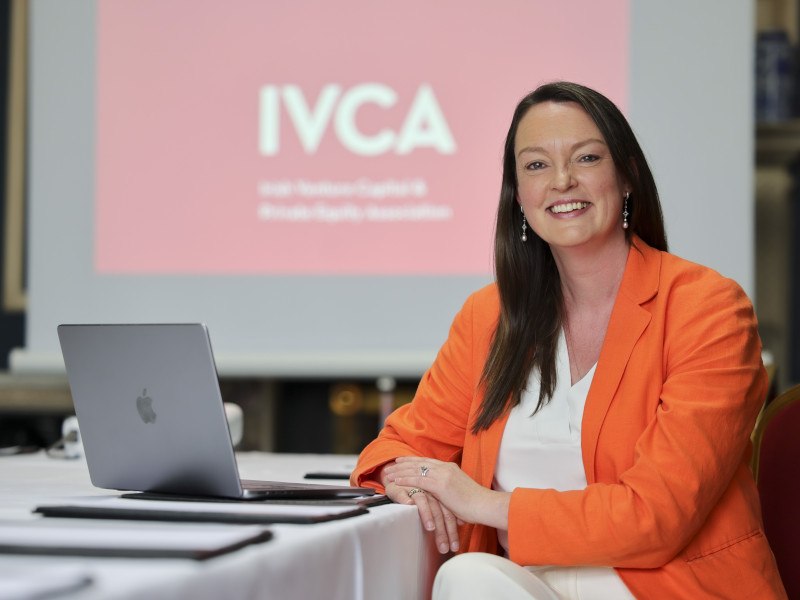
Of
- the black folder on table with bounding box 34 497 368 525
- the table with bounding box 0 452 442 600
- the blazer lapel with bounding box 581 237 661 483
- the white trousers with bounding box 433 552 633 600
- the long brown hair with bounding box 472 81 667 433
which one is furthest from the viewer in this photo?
the long brown hair with bounding box 472 81 667 433

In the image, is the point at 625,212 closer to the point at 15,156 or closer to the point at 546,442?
the point at 546,442

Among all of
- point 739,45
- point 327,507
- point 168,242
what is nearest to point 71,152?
point 168,242

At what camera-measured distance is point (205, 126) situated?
3.60 metres

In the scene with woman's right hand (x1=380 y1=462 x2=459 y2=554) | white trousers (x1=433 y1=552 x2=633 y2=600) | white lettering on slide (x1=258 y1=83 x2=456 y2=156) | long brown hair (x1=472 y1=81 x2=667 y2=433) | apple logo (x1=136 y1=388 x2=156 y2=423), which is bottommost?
white trousers (x1=433 y1=552 x2=633 y2=600)

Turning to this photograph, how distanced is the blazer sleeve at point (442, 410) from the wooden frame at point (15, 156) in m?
2.91

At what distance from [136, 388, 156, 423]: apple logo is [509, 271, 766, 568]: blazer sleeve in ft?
1.53

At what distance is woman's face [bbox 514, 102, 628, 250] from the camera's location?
1661 mm

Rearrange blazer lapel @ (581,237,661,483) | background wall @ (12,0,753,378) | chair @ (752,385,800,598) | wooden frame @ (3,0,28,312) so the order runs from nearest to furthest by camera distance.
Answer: blazer lapel @ (581,237,661,483) → chair @ (752,385,800,598) → background wall @ (12,0,753,378) → wooden frame @ (3,0,28,312)

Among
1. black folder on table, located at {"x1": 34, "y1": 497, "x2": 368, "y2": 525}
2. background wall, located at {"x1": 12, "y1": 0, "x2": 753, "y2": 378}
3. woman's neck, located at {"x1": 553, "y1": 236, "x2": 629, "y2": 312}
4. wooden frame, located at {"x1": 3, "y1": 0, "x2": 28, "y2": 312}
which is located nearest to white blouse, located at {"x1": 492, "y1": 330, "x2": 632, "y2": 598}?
woman's neck, located at {"x1": 553, "y1": 236, "x2": 629, "y2": 312}

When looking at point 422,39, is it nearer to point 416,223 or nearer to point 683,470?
point 416,223

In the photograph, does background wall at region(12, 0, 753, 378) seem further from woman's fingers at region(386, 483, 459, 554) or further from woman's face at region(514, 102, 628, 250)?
woman's fingers at region(386, 483, 459, 554)

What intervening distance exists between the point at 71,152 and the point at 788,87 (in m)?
2.45

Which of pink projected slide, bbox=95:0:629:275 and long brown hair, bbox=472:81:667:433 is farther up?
pink projected slide, bbox=95:0:629:275

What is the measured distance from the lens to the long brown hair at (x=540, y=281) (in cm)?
162
